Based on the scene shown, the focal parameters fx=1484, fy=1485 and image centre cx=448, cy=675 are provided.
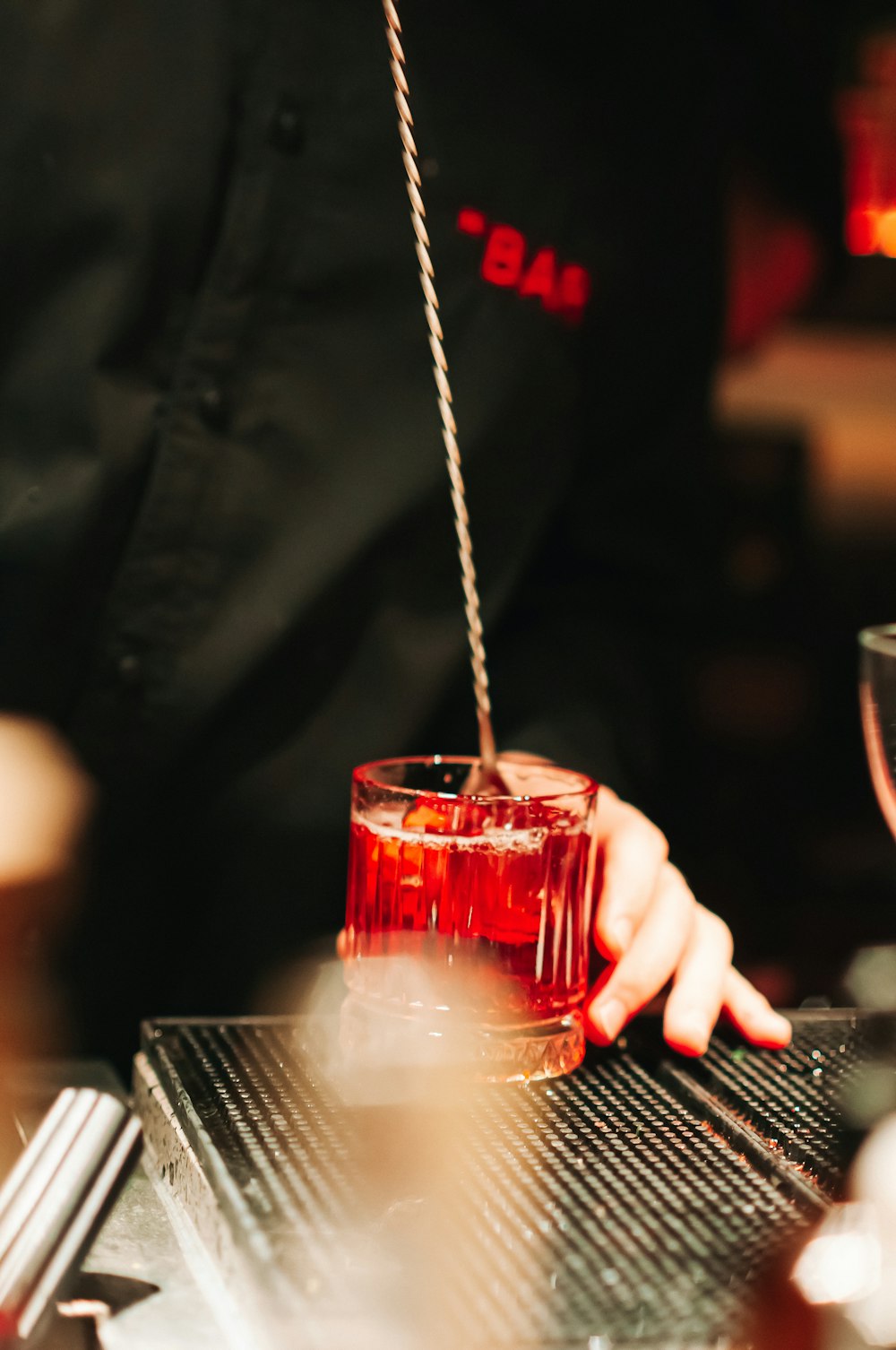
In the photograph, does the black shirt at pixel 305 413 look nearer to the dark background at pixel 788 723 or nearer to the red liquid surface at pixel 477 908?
the red liquid surface at pixel 477 908

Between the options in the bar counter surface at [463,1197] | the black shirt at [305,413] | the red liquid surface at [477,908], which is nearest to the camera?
the bar counter surface at [463,1197]

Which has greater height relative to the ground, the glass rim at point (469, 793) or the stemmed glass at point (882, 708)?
the stemmed glass at point (882, 708)

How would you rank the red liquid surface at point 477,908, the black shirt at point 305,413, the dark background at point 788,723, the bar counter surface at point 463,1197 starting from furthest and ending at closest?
1. the dark background at point 788,723
2. the black shirt at point 305,413
3. the red liquid surface at point 477,908
4. the bar counter surface at point 463,1197

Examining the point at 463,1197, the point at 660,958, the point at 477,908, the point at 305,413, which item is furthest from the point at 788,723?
the point at 463,1197

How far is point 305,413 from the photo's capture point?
117 cm

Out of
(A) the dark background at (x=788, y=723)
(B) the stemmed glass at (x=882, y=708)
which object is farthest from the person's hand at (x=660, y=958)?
(A) the dark background at (x=788, y=723)

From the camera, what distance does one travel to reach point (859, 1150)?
2.15ft

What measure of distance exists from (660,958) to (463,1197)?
23 cm

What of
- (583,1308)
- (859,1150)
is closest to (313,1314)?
(583,1308)

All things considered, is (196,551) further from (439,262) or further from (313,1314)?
(313,1314)

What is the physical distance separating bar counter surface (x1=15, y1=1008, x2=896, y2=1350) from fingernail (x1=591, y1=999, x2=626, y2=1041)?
0.08 ft

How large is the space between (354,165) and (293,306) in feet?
0.40

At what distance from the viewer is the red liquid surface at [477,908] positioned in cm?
71

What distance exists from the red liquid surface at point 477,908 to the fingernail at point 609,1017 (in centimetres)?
2
